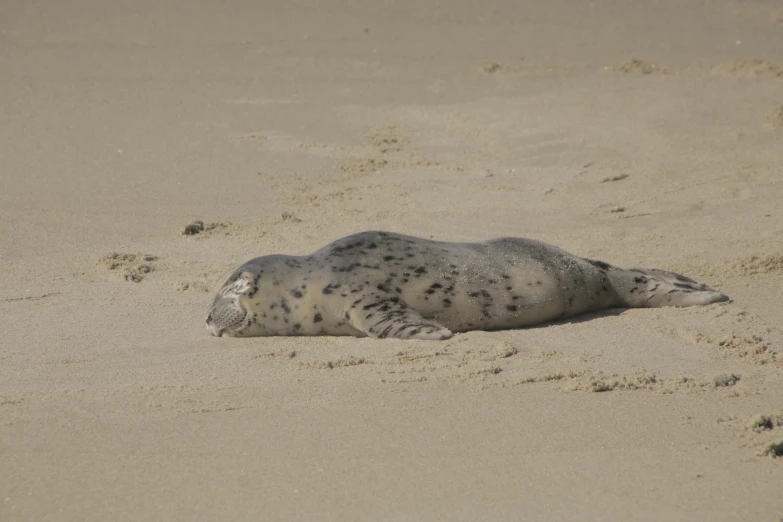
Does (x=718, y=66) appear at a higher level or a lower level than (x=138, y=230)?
higher

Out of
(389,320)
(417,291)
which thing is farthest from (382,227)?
(389,320)

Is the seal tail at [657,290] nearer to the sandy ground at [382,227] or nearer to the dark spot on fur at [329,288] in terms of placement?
the sandy ground at [382,227]

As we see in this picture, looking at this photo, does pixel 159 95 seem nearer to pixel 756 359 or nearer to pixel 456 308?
pixel 456 308

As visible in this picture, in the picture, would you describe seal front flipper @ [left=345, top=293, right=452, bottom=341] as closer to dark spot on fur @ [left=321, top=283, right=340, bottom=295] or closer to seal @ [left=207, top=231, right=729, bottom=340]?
seal @ [left=207, top=231, right=729, bottom=340]

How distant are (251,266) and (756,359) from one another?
247 cm

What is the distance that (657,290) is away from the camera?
5.23 m

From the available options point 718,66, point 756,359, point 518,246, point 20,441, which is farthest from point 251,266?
point 718,66

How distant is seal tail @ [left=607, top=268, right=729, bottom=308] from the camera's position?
5164mm

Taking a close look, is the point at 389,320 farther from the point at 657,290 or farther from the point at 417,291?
the point at 657,290

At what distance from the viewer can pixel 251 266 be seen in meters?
5.05

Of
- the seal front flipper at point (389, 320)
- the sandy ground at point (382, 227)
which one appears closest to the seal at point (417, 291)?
the seal front flipper at point (389, 320)

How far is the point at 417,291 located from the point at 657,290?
4.34 feet

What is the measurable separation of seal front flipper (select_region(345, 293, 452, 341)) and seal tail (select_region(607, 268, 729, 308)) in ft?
3.74

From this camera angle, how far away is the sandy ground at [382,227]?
3.23m
